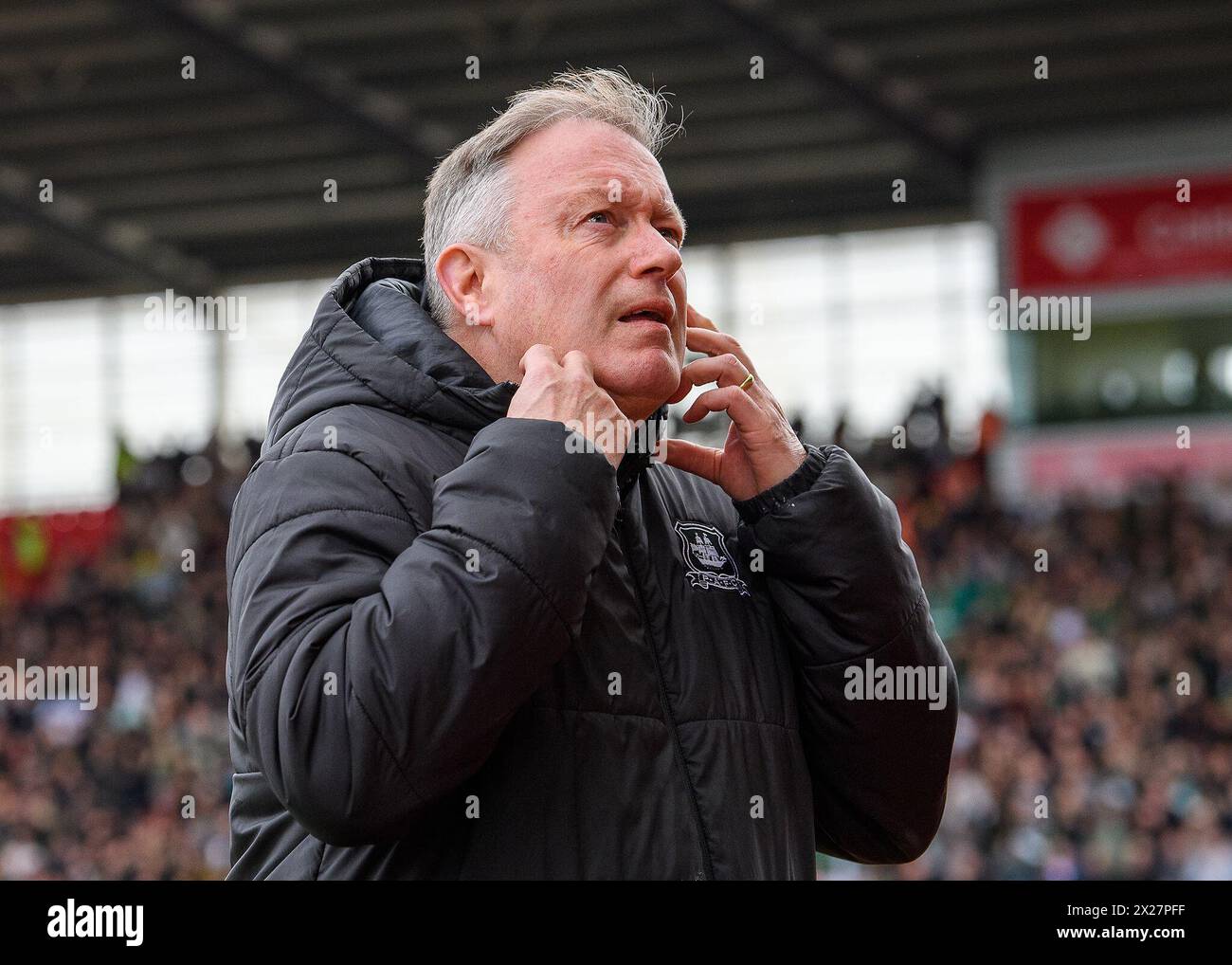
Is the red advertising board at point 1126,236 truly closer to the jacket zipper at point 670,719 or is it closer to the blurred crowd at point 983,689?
the blurred crowd at point 983,689

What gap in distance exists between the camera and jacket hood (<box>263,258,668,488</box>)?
1.96m

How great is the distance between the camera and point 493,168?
214 centimetres

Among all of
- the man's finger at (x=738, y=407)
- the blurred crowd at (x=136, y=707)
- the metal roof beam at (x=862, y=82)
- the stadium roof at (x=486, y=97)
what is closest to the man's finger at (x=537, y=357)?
the man's finger at (x=738, y=407)

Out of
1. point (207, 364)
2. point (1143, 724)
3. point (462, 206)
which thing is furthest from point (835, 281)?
point (462, 206)

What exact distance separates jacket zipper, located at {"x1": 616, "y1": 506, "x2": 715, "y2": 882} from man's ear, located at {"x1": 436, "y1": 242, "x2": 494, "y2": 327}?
0.32 metres

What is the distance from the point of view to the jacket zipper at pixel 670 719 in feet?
6.09

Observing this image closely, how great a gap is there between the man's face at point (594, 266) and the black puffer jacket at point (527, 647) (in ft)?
0.34

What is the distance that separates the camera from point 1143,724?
405 inches

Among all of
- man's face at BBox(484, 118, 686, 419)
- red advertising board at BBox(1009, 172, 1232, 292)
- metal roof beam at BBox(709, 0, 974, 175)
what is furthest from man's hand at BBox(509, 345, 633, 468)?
red advertising board at BBox(1009, 172, 1232, 292)

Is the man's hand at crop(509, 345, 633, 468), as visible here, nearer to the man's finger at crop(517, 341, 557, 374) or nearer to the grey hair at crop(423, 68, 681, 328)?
the man's finger at crop(517, 341, 557, 374)

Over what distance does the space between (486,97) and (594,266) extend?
44.6 feet

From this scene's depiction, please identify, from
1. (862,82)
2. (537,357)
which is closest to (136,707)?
(862,82)
